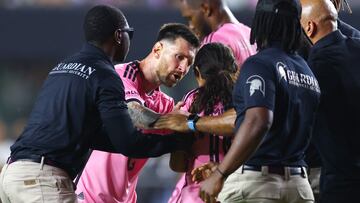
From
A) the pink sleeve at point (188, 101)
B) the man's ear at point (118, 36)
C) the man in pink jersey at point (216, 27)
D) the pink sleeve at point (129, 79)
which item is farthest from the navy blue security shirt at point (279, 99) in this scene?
the pink sleeve at point (129, 79)

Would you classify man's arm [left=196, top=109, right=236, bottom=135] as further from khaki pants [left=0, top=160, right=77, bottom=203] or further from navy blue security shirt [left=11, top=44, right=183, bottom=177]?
khaki pants [left=0, top=160, right=77, bottom=203]

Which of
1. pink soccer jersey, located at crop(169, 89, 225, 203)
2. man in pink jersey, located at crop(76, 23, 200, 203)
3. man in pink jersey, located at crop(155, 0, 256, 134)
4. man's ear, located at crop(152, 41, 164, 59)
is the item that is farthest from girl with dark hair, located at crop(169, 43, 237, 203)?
man's ear, located at crop(152, 41, 164, 59)

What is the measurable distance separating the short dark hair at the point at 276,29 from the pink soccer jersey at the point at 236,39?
161cm

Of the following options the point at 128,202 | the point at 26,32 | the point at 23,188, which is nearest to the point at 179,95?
the point at 26,32

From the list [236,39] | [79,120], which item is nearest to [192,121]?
[79,120]

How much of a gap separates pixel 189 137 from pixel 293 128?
0.82 meters

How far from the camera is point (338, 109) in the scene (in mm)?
5645

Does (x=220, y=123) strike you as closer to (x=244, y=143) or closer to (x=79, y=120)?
(x=244, y=143)

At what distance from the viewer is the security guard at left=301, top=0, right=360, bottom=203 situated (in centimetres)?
565

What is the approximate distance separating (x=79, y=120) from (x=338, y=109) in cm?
157

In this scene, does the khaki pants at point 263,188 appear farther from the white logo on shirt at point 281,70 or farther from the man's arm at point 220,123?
the white logo on shirt at point 281,70

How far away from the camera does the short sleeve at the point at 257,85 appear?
4.64 meters

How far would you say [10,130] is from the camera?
1580cm

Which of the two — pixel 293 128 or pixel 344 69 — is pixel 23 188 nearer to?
pixel 293 128
